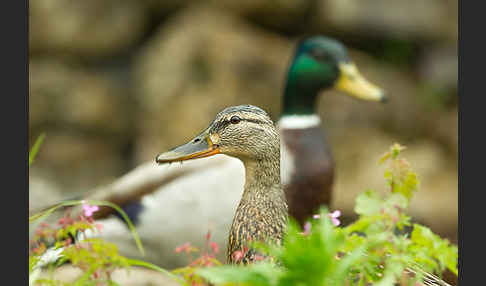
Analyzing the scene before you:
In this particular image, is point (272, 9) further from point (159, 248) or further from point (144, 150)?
point (159, 248)

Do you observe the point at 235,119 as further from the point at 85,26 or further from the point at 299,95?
the point at 85,26

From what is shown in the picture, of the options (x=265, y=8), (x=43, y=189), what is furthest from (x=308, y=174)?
(x=43, y=189)

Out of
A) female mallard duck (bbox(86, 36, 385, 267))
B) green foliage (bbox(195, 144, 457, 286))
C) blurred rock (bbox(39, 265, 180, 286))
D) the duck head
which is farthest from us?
female mallard duck (bbox(86, 36, 385, 267))

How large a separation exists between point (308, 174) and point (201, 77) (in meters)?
2.10

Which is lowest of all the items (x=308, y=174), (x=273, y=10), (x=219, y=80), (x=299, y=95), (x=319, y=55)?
(x=308, y=174)

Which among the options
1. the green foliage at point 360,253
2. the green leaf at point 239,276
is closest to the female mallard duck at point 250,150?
the green foliage at point 360,253

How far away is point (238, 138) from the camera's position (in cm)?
162

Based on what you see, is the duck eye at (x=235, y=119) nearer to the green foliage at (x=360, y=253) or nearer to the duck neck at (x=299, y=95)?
the green foliage at (x=360, y=253)

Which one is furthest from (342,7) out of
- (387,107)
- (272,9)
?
(387,107)

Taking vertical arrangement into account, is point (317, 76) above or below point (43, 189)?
above

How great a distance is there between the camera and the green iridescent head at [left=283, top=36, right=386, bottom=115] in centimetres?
324

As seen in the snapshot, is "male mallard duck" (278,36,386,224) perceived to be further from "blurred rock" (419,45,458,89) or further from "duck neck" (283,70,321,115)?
"blurred rock" (419,45,458,89)

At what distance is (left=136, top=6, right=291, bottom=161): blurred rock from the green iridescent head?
59.9 inches

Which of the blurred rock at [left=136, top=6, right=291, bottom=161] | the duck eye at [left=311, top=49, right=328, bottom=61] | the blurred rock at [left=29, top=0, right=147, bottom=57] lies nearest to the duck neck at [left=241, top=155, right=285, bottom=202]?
the duck eye at [left=311, top=49, right=328, bottom=61]
